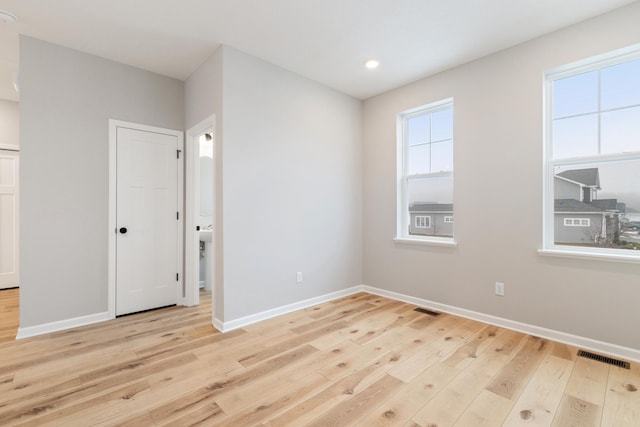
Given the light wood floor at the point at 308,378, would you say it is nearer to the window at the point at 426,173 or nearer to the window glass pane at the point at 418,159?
the window at the point at 426,173

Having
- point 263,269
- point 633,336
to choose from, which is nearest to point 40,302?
point 263,269

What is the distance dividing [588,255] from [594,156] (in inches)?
32.6

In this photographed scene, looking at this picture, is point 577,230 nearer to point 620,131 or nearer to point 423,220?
point 620,131

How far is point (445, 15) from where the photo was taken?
2.43 meters

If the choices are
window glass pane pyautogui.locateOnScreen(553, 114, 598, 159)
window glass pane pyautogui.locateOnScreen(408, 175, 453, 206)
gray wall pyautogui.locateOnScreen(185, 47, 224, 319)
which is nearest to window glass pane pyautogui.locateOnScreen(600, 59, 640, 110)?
window glass pane pyautogui.locateOnScreen(553, 114, 598, 159)

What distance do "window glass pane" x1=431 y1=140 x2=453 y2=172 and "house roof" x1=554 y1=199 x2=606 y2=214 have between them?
107 cm

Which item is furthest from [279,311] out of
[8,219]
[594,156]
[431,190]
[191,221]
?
[8,219]

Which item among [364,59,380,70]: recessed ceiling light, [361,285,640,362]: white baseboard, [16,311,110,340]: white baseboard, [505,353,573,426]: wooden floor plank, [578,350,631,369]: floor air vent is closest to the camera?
[505,353,573,426]: wooden floor plank

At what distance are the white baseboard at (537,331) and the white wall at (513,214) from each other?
0.04 meters

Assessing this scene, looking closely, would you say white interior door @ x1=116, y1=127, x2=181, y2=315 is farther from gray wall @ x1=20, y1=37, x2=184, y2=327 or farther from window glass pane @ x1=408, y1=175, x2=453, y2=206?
window glass pane @ x1=408, y1=175, x2=453, y2=206

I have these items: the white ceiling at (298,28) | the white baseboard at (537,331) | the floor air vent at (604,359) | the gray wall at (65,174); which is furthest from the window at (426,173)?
the gray wall at (65,174)

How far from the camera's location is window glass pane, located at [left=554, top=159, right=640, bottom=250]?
239cm

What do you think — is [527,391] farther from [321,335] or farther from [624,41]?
[624,41]

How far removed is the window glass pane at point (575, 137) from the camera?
2.56m
